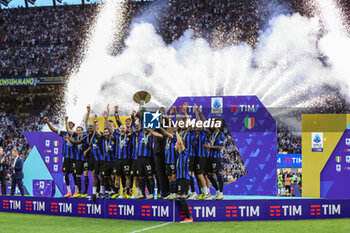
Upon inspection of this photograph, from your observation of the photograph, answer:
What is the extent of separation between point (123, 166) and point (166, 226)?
8.00 ft

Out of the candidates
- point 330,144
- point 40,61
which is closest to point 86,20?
point 40,61

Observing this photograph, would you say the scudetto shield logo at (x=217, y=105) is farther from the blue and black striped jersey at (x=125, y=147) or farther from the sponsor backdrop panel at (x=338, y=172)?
the blue and black striped jersey at (x=125, y=147)

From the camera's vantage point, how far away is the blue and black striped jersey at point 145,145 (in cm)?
1234

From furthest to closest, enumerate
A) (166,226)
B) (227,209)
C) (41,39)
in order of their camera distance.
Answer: (41,39)
(227,209)
(166,226)

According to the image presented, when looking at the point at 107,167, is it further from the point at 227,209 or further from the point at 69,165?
the point at 227,209

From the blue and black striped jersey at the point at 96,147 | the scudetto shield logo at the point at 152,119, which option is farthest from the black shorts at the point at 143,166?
the blue and black striped jersey at the point at 96,147

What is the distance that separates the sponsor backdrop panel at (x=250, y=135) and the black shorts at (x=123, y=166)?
6345 mm

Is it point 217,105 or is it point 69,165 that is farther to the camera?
point 217,105

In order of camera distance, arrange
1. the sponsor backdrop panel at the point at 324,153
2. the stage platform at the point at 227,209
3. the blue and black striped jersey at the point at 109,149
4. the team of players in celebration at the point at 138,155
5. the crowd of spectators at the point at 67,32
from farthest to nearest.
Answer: the crowd of spectators at the point at 67,32 → the sponsor backdrop panel at the point at 324,153 → the blue and black striped jersey at the point at 109,149 → the team of players in celebration at the point at 138,155 → the stage platform at the point at 227,209

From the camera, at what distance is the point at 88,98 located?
32000 millimetres

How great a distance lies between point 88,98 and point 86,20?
37.6 ft

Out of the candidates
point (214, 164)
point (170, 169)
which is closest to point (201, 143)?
point (214, 164)

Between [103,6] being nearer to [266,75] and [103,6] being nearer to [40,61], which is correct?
[40,61]

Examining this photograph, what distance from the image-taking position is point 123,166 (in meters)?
12.8
